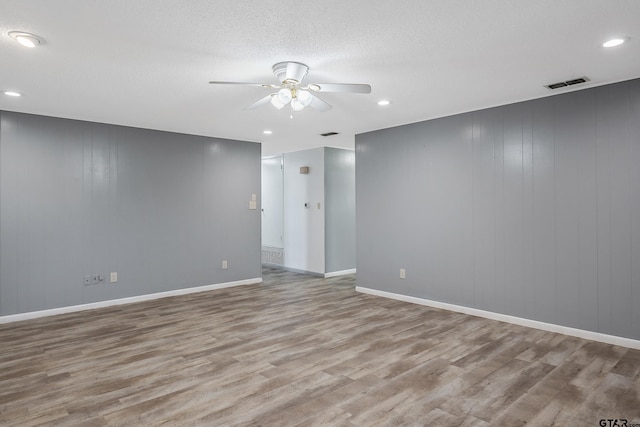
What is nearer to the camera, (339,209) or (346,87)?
(346,87)

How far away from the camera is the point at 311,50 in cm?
288

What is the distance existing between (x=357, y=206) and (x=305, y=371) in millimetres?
3421

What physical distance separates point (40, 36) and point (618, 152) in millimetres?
4916

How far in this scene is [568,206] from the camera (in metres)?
3.95

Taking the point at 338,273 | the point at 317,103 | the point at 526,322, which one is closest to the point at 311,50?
the point at 317,103

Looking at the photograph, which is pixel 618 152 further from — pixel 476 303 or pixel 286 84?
pixel 286 84

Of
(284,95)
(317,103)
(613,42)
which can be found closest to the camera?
(613,42)

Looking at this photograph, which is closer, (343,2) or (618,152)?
(343,2)

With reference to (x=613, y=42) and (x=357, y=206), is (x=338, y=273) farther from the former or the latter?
(x=613, y=42)

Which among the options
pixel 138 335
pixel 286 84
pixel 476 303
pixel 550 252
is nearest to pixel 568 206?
pixel 550 252

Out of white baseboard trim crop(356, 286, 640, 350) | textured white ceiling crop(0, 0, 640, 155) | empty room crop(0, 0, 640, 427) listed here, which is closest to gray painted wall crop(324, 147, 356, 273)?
empty room crop(0, 0, 640, 427)

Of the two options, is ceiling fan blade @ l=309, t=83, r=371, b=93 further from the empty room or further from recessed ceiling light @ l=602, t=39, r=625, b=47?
recessed ceiling light @ l=602, t=39, r=625, b=47

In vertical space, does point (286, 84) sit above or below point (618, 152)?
above

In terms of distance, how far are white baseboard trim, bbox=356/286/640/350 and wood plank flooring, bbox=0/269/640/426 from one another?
0.35 feet
